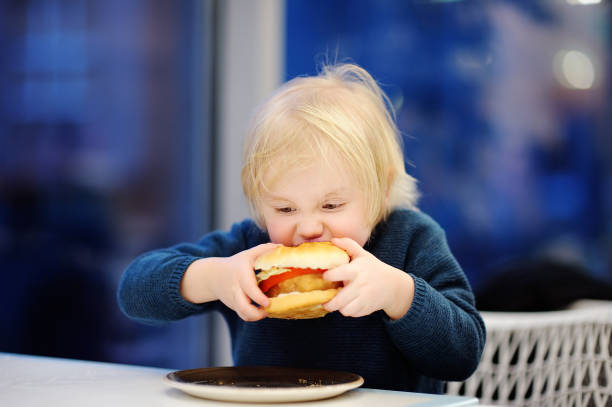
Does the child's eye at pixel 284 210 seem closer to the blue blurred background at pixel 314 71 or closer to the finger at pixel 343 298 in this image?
the finger at pixel 343 298

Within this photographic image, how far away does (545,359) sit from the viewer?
1.42 m

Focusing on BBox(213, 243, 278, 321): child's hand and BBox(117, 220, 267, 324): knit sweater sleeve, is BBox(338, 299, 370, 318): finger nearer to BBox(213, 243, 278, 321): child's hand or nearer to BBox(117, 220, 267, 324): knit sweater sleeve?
BBox(213, 243, 278, 321): child's hand

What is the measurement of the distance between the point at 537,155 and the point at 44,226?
1664mm

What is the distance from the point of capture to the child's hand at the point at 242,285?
0.83 m

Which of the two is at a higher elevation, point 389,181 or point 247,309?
point 389,181

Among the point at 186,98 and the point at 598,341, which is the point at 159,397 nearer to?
the point at 598,341

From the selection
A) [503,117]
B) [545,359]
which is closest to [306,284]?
[545,359]

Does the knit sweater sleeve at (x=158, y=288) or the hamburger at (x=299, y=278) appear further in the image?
the knit sweater sleeve at (x=158, y=288)

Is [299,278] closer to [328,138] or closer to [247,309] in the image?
[247,309]

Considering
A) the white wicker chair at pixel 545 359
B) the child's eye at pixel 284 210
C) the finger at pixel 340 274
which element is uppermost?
the child's eye at pixel 284 210

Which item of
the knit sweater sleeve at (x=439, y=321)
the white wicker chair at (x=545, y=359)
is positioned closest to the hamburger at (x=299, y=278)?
the knit sweater sleeve at (x=439, y=321)

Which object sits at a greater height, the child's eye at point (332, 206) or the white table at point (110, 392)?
the child's eye at point (332, 206)

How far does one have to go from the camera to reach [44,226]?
214 cm

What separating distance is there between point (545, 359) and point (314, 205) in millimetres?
740
